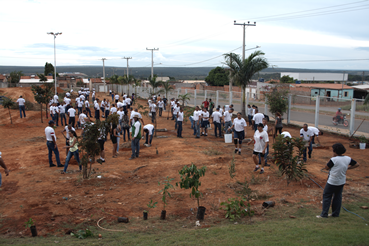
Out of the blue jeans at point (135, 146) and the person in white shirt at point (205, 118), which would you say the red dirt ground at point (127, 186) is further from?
the person in white shirt at point (205, 118)

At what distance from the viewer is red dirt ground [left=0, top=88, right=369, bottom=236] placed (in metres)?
6.36

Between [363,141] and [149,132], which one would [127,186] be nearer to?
[149,132]

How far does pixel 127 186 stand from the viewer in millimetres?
8227

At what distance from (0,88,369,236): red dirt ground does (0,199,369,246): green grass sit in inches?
23.3

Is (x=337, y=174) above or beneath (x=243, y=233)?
above

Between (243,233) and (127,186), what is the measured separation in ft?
14.0

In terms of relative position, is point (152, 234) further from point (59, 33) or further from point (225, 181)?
point (59, 33)

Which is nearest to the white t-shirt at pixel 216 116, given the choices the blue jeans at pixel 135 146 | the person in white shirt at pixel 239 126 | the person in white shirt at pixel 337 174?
the person in white shirt at pixel 239 126

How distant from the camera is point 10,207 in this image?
660cm

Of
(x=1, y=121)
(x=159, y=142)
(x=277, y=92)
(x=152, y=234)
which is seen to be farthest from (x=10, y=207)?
(x=1, y=121)

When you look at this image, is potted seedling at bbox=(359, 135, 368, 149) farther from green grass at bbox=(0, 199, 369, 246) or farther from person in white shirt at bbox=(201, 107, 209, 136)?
green grass at bbox=(0, 199, 369, 246)

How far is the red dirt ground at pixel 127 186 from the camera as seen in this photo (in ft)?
20.9

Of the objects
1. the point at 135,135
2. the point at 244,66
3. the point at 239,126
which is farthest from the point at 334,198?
the point at 244,66

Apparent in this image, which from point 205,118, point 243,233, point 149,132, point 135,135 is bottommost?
point 243,233
